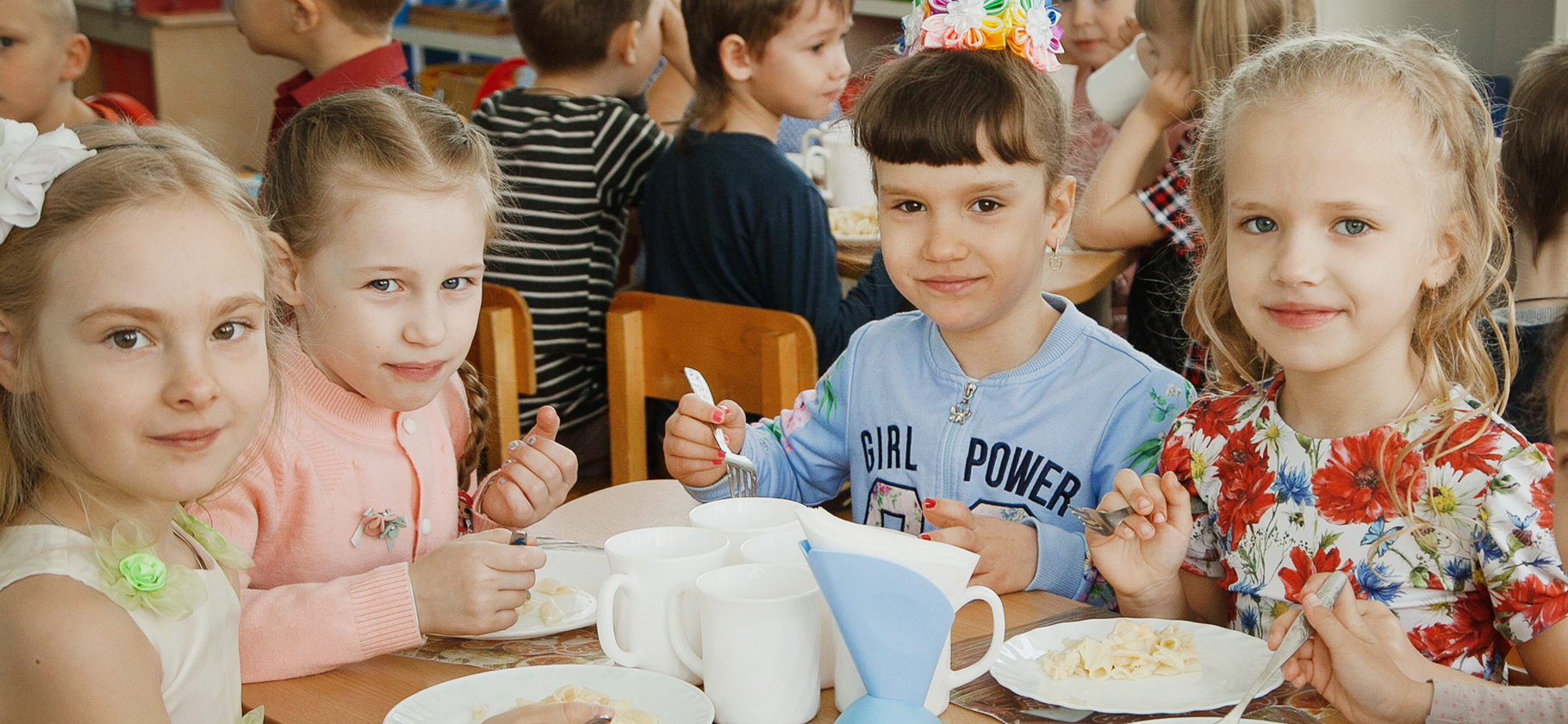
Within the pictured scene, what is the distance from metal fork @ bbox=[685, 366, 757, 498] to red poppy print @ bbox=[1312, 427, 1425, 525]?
542 mm

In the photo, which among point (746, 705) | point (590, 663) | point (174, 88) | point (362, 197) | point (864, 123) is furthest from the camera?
point (174, 88)

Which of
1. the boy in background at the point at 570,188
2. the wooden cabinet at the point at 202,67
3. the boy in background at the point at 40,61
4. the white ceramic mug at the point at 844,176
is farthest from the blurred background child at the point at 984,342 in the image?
the wooden cabinet at the point at 202,67

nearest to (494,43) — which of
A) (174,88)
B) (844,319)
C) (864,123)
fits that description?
(174,88)

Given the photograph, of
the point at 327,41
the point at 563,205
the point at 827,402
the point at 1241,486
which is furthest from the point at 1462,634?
the point at 327,41

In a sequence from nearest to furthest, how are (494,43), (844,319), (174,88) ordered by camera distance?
(844,319) < (494,43) < (174,88)

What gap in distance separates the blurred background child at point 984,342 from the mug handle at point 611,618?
46cm

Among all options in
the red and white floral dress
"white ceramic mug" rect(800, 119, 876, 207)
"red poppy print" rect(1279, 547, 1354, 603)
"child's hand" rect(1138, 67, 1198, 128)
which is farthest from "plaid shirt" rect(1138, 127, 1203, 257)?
"red poppy print" rect(1279, 547, 1354, 603)

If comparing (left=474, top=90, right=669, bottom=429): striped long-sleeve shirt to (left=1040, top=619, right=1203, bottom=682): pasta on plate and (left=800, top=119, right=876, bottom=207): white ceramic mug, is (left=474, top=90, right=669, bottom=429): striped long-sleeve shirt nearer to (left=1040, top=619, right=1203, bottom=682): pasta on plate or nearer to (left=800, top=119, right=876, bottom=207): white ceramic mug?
(left=800, top=119, right=876, bottom=207): white ceramic mug

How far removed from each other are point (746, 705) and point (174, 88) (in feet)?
18.9

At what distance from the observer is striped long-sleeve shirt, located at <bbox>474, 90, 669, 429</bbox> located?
2516 millimetres

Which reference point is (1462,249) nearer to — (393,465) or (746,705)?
(746,705)

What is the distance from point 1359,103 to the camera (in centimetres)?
109

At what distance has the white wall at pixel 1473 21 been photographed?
3.41m

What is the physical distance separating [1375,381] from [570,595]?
0.74 meters
